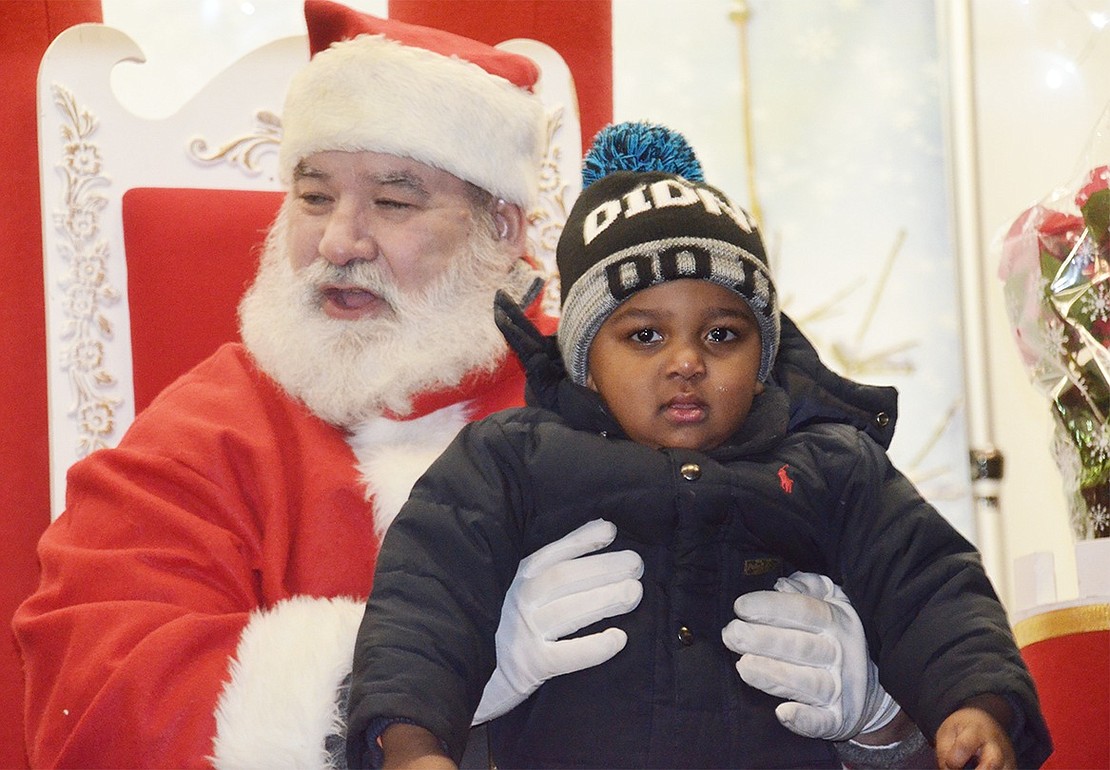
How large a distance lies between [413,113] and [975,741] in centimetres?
130

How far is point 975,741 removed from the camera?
1.32 m

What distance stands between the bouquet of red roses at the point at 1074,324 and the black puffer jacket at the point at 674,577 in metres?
0.49

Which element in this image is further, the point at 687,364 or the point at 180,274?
the point at 180,274

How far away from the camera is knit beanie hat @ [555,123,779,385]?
5.15 feet

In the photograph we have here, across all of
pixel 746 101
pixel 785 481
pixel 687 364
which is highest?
pixel 746 101

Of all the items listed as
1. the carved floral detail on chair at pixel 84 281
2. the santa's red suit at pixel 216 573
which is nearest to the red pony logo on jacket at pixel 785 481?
the santa's red suit at pixel 216 573

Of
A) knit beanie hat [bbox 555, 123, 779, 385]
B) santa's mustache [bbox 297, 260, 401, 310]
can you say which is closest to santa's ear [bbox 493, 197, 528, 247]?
santa's mustache [bbox 297, 260, 401, 310]

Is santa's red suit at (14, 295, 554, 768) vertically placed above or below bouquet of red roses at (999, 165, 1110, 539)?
below

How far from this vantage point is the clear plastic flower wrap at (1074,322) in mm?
1924

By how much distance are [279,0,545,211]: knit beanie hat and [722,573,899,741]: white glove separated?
0.93 meters

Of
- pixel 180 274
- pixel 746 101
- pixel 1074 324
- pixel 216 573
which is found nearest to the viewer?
pixel 216 573

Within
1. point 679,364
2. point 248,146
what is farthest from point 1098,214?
point 248,146

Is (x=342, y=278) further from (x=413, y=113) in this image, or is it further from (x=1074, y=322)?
(x=1074, y=322)

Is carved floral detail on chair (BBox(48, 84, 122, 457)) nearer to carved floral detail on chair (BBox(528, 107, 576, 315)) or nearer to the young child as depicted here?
carved floral detail on chair (BBox(528, 107, 576, 315))
